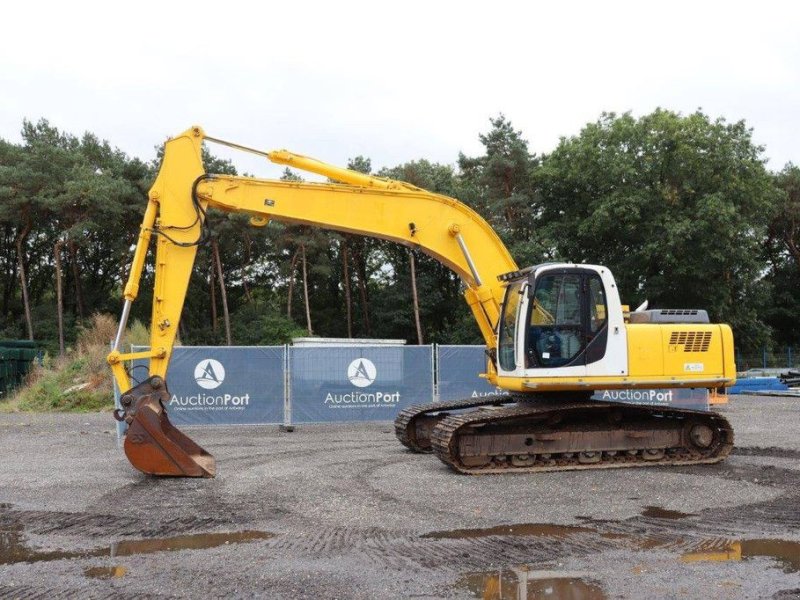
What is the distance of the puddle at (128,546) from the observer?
21.0 feet

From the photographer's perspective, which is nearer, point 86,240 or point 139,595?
point 139,595

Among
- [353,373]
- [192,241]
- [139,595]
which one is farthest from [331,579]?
[353,373]

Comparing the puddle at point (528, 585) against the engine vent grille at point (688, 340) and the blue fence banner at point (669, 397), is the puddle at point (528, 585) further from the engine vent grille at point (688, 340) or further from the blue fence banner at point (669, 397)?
the blue fence banner at point (669, 397)

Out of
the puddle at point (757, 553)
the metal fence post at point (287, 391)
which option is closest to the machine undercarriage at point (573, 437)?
the puddle at point (757, 553)

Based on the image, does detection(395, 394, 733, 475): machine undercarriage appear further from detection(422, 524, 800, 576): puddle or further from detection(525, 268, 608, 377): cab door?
detection(422, 524, 800, 576): puddle

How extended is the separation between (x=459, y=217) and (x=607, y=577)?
688cm

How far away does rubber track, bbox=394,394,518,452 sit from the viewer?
1236 cm

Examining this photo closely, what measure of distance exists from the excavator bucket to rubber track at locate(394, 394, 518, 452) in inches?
140

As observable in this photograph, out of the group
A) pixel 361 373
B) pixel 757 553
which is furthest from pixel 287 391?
pixel 757 553

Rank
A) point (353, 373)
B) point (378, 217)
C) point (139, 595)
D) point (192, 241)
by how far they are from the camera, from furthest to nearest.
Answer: point (353, 373) → point (378, 217) → point (192, 241) → point (139, 595)

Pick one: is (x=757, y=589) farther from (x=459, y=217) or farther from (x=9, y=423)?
(x=9, y=423)

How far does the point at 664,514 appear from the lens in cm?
791

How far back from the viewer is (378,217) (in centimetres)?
1147

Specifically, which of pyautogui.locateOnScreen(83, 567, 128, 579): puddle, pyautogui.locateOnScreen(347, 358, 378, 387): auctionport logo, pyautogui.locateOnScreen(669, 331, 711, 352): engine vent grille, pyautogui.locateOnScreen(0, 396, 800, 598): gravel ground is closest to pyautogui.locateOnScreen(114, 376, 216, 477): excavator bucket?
pyautogui.locateOnScreen(0, 396, 800, 598): gravel ground
